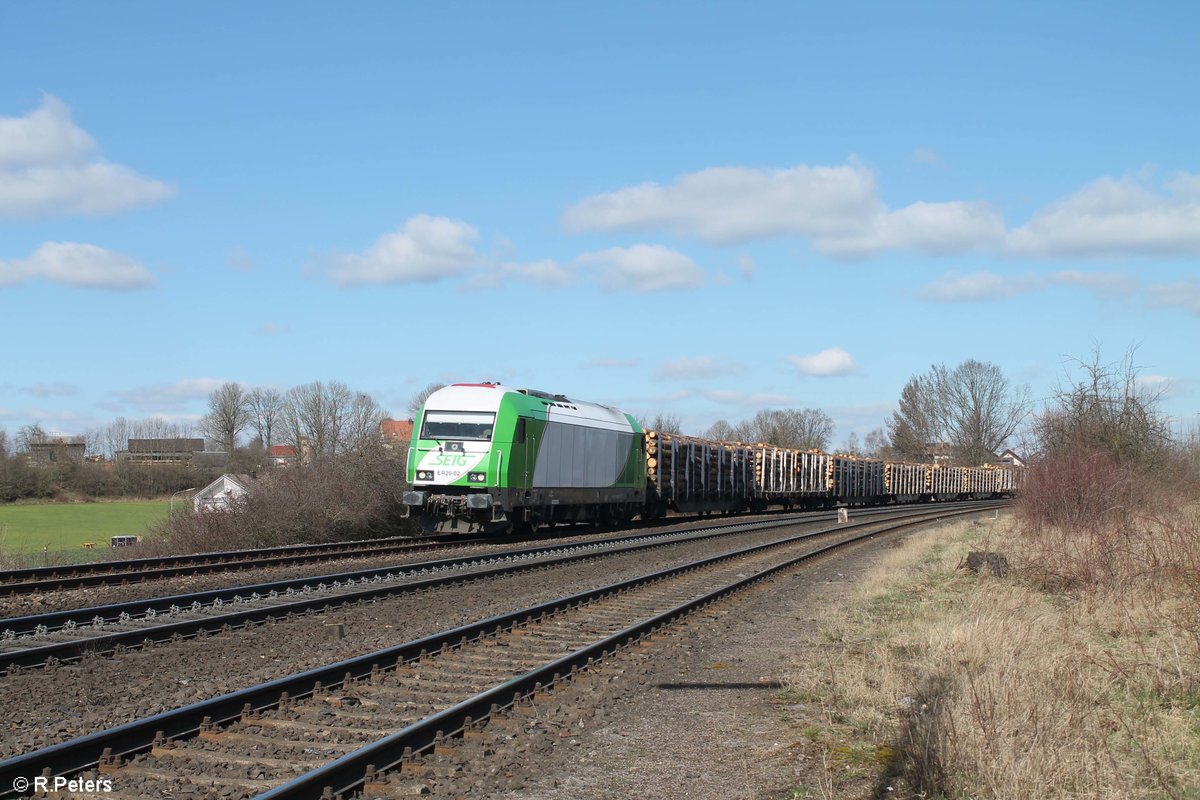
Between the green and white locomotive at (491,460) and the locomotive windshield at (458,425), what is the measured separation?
23mm

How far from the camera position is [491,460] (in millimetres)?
23125

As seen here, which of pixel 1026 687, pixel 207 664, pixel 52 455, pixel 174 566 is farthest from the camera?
pixel 52 455

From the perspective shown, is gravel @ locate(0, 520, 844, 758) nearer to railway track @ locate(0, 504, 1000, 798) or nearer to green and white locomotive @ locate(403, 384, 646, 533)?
railway track @ locate(0, 504, 1000, 798)

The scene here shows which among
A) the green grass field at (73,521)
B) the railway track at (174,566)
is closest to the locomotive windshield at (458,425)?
the railway track at (174,566)

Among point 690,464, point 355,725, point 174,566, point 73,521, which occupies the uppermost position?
point 690,464

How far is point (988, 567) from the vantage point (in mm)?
16203

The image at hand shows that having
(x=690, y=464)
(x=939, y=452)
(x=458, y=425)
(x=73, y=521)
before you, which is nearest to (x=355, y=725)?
(x=458, y=425)

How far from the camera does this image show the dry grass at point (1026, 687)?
554 centimetres

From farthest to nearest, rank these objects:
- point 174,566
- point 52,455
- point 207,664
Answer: point 52,455
point 174,566
point 207,664

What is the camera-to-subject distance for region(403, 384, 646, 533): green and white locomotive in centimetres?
2322

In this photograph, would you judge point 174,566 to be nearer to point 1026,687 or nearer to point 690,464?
point 1026,687

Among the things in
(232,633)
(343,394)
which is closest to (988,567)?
(232,633)

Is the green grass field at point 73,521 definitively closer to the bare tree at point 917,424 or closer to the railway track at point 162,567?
the railway track at point 162,567

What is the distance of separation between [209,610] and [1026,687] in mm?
8940
